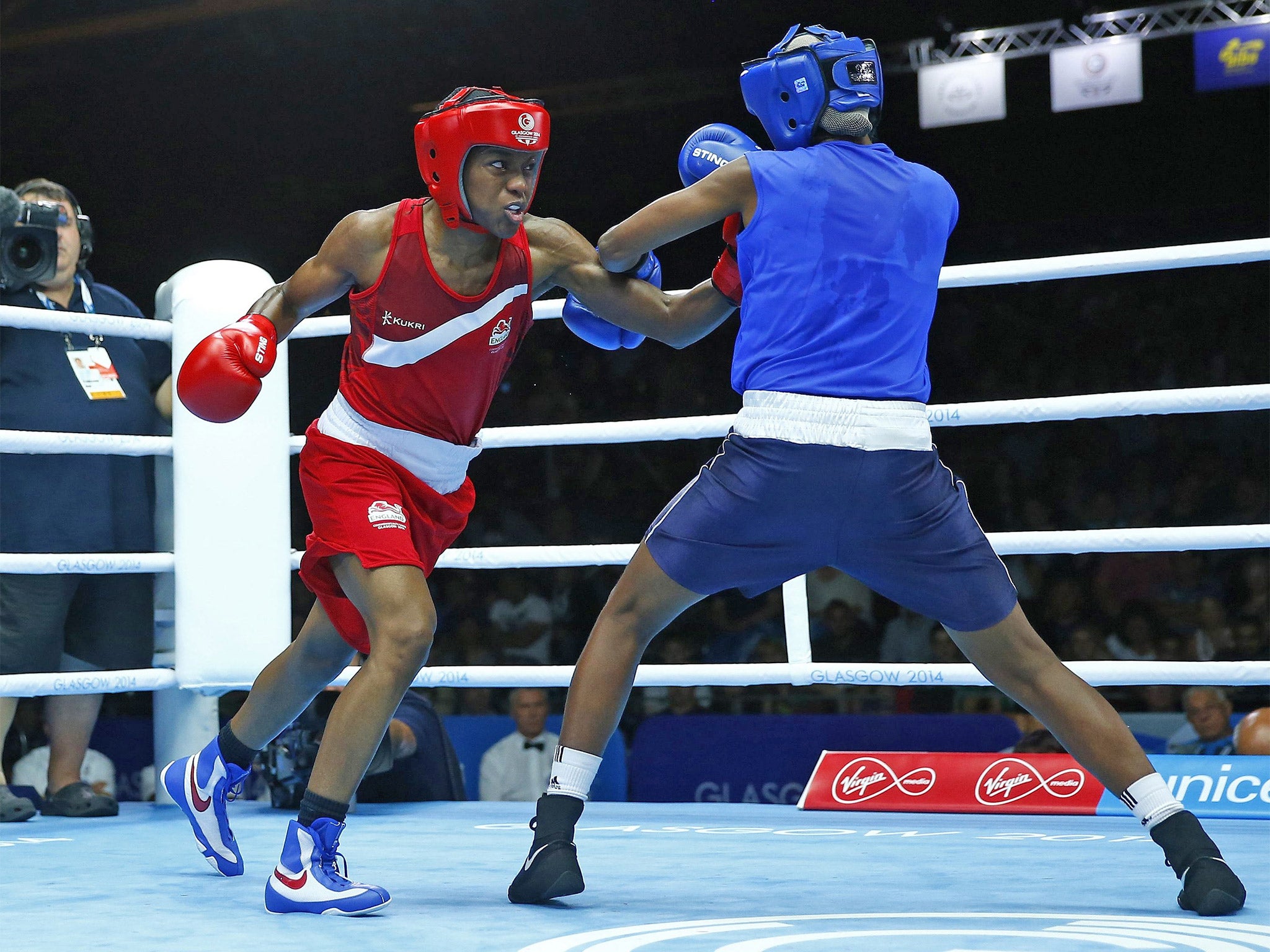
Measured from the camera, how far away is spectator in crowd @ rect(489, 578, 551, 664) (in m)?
7.54

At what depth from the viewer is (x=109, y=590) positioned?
324 cm

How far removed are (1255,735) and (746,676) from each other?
135 cm

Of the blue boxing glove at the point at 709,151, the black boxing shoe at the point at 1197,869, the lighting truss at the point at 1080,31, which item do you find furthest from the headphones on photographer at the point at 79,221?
the lighting truss at the point at 1080,31

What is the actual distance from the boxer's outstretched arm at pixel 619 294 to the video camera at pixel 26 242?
1.43 meters

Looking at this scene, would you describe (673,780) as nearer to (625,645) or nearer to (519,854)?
(519,854)

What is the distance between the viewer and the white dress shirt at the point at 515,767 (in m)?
5.21

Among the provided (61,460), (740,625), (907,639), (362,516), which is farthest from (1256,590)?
(362,516)

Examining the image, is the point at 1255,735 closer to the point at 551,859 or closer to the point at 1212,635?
the point at 551,859

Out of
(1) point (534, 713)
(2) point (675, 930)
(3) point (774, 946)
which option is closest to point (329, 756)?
(2) point (675, 930)

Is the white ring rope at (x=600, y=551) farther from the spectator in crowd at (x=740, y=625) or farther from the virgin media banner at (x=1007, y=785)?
the spectator in crowd at (x=740, y=625)

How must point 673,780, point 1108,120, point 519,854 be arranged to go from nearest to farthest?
point 519,854, point 673,780, point 1108,120

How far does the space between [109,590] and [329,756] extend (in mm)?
1519

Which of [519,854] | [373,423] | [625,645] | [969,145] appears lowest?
[519,854]

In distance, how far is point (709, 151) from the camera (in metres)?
2.14
